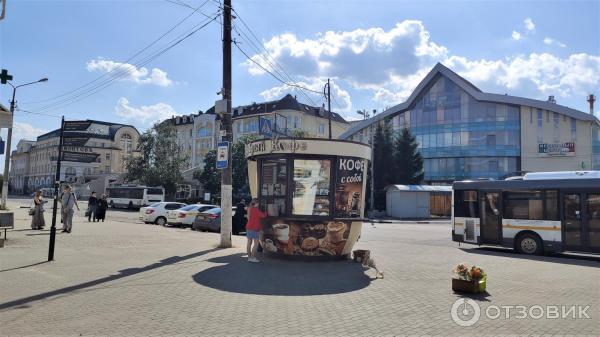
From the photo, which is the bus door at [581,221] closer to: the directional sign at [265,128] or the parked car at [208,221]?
the directional sign at [265,128]

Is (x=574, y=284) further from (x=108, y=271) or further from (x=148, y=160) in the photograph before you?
(x=148, y=160)

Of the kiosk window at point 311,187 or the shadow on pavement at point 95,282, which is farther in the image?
the kiosk window at point 311,187

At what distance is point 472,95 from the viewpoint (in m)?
65.1

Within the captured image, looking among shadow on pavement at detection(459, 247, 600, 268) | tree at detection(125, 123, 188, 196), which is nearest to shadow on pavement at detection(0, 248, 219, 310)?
shadow on pavement at detection(459, 247, 600, 268)

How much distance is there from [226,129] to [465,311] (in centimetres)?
993

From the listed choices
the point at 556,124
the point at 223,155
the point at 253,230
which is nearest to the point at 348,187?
the point at 253,230

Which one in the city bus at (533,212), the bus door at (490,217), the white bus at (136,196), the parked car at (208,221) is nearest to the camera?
the city bus at (533,212)

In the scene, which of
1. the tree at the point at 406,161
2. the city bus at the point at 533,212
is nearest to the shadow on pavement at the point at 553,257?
the city bus at the point at 533,212

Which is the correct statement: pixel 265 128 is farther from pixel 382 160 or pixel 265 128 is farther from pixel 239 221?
pixel 382 160

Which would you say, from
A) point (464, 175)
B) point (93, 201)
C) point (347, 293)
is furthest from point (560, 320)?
point (464, 175)

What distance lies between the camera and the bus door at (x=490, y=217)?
1620 centimetres

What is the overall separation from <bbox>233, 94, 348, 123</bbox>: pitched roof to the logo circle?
76235mm

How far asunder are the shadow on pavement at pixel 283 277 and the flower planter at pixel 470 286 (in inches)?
69.9

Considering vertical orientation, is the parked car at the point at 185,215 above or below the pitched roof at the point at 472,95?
below
